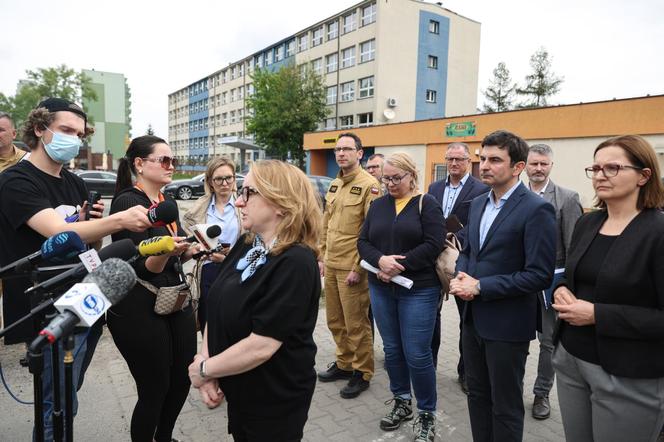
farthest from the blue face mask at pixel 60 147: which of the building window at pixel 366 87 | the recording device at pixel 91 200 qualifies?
the building window at pixel 366 87

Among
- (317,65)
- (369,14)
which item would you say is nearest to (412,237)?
(369,14)

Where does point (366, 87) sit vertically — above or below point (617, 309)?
above

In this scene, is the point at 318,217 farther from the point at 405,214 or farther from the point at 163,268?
the point at 405,214

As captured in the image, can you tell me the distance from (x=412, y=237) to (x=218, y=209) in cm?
193

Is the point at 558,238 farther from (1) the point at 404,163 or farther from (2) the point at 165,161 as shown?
(2) the point at 165,161

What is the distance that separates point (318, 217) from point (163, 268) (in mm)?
1132

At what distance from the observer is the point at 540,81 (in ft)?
135

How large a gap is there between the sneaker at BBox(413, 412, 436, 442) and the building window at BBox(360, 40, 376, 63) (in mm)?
36437

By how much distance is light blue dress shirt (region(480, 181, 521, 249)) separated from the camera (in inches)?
107

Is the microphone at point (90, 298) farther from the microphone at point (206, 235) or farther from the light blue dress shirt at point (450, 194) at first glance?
the light blue dress shirt at point (450, 194)

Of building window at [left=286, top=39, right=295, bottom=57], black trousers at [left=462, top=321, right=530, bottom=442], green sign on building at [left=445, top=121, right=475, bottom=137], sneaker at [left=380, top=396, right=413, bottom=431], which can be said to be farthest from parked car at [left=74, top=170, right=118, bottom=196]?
building window at [left=286, top=39, right=295, bottom=57]

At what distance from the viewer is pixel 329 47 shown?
41.0 meters

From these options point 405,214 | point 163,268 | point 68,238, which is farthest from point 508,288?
point 68,238

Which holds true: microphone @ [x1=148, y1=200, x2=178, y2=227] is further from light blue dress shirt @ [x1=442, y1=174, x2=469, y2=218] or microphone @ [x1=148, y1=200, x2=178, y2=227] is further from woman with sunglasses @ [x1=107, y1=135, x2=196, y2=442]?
light blue dress shirt @ [x1=442, y1=174, x2=469, y2=218]
